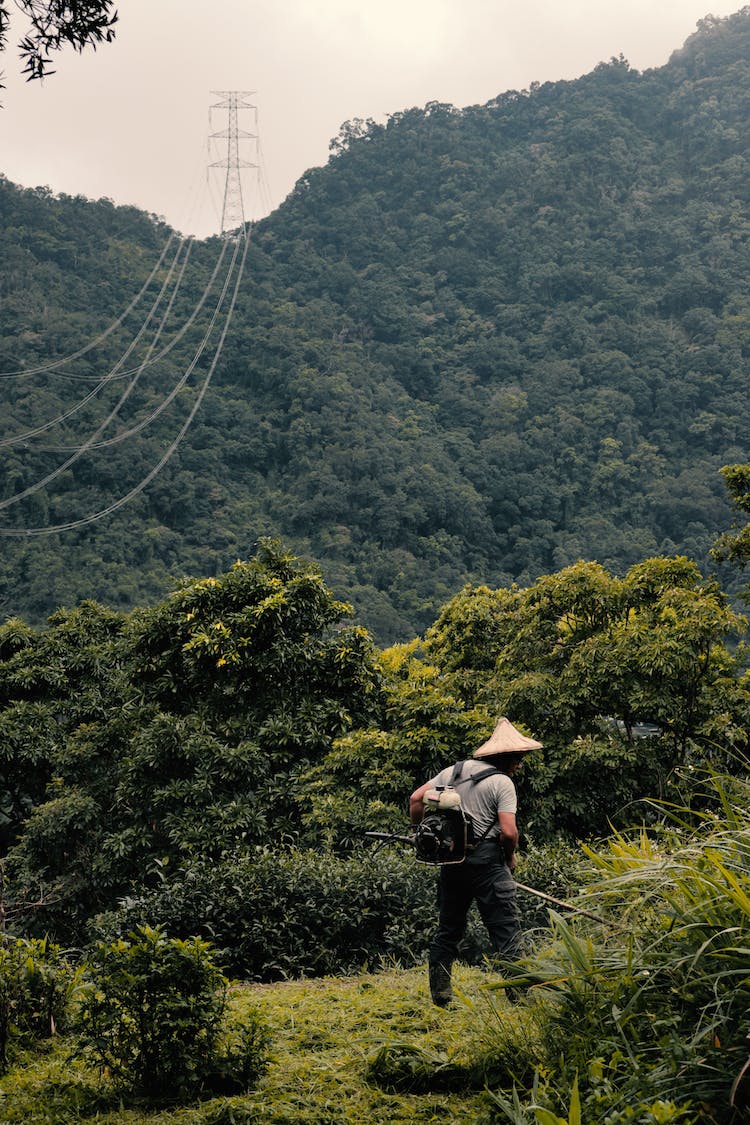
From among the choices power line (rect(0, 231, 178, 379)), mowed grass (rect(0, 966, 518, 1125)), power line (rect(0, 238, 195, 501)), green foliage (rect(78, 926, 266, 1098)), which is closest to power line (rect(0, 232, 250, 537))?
power line (rect(0, 238, 195, 501))

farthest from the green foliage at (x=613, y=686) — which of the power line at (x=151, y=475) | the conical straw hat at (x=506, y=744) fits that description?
the power line at (x=151, y=475)

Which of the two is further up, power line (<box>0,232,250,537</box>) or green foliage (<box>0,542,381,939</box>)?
power line (<box>0,232,250,537</box>)

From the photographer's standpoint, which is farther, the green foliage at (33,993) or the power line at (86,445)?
the power line at (86,445)

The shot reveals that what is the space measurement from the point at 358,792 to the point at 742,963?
7.19 metres

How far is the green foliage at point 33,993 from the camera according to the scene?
4.92 meters

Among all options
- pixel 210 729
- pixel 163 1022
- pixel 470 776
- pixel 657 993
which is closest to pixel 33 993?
pixel 163 1022

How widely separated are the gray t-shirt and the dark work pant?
0.10 meters

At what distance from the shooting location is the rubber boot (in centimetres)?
512

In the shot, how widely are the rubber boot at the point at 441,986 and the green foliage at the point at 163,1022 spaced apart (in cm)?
106

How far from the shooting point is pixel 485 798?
534 cm

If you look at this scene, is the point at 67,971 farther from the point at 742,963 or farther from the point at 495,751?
the point at 742,963

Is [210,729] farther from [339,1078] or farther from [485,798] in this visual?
[339,1078]

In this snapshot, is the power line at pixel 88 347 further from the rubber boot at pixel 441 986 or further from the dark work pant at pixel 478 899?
the rubber boot at pixel 441 986

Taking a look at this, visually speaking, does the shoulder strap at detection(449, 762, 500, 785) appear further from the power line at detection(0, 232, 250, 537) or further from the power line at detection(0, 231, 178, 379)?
the power line at detection(0, 231, 178, 379)
